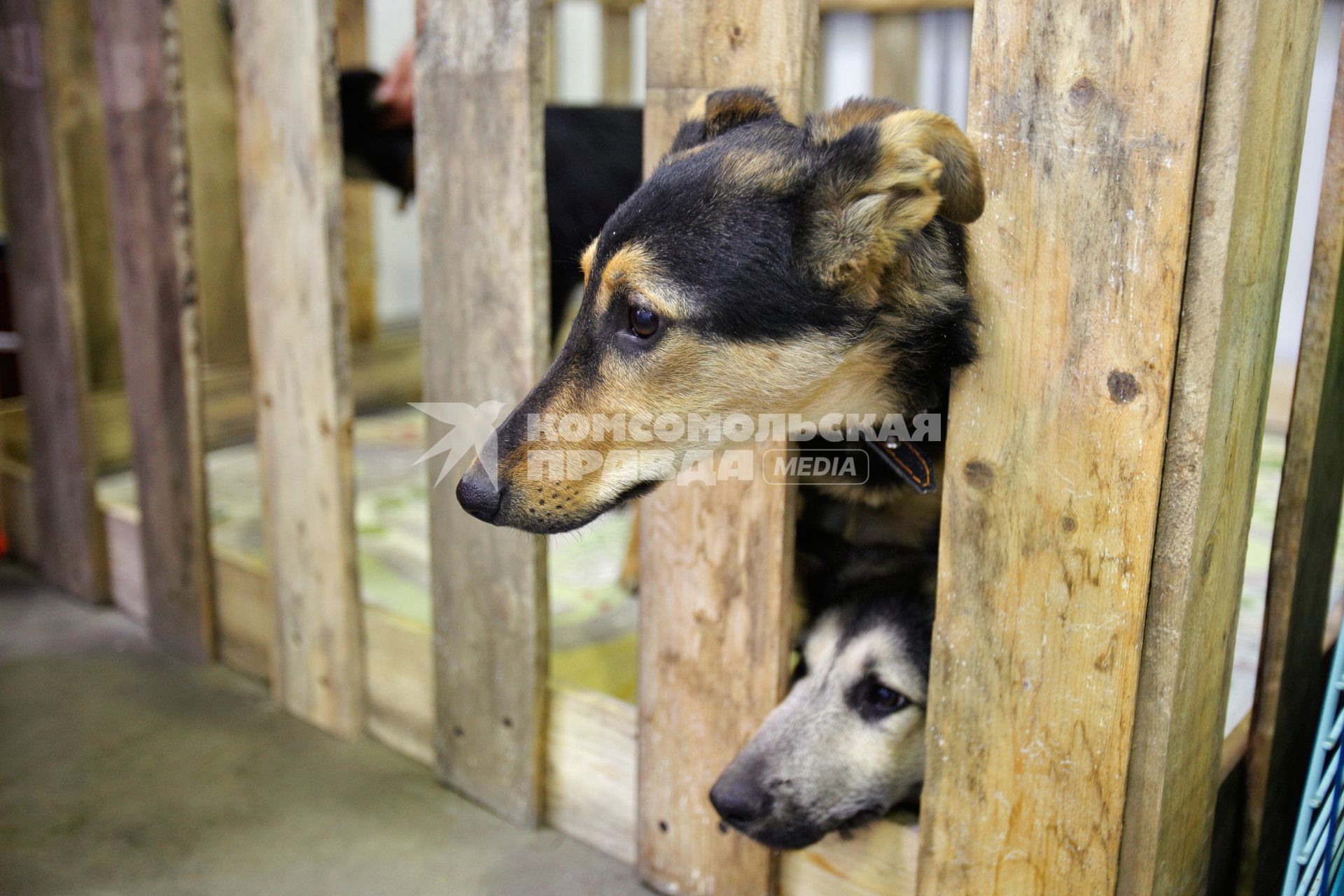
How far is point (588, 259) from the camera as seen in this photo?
1587mm

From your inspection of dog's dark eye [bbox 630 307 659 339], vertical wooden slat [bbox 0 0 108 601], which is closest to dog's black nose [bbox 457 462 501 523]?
dog's dark eye [bbox 630 307 659 339]

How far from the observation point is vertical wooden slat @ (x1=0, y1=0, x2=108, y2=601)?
335 cm

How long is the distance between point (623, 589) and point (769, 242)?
2.11m

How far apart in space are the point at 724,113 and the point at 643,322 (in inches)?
14.9

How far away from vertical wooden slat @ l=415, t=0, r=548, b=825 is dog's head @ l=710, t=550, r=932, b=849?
69 centimetres

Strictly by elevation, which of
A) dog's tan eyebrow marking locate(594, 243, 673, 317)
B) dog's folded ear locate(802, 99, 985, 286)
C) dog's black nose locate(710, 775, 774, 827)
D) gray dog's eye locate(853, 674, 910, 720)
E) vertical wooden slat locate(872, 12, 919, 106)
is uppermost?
vertical wooden slat locate(872, 12, 919, 106)

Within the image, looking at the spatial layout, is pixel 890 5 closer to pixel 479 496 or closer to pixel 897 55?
pixel 897 55

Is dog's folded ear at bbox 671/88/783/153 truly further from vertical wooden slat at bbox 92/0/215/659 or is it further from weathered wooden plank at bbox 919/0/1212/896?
vertical wooden slat at bbox 92/0/215/659

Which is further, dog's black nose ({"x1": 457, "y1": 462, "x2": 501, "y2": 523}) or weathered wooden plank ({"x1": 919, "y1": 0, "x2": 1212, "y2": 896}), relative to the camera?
dog's black nose ({"x1": 457, "y1": 462, "x2": 501, "y2": 523})

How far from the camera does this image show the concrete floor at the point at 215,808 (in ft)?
7.56

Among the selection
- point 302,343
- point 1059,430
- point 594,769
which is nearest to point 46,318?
point 302,343

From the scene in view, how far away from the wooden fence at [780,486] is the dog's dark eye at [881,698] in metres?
0.16

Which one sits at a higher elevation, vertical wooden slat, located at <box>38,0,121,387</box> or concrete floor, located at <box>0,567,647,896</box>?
vertical wooden slat, located at <box>38,0,121,387</box>

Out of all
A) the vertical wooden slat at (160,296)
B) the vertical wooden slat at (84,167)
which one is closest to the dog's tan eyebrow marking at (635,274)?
the vertical wooden slat at (160,296)
